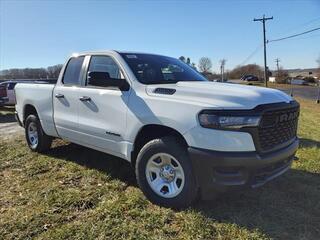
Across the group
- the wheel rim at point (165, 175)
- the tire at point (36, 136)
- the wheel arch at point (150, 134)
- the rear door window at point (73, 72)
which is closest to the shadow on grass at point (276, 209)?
the wheel rim at point (165, 175)

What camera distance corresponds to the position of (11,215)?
4.38 metres

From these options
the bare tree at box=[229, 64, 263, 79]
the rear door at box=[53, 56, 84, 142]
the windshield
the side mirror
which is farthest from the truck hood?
the bare tree at box=[229, 64, 263, 79]

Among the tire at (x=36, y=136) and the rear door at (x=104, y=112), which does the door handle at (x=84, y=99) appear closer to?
the rear door at (x=104, y=112)

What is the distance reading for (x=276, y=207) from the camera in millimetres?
4504

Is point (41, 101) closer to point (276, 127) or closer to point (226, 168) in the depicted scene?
point (226, 168)

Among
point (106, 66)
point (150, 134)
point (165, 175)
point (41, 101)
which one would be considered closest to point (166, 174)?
point (165, 175)

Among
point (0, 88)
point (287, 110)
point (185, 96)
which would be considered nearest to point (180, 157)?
point (185, 96)

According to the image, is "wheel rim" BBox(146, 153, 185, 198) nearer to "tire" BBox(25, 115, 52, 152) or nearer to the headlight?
the headlight

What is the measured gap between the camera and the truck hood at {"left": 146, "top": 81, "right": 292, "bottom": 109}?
13.1 ft

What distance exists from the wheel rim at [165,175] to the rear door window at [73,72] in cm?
213

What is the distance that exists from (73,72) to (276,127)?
3423 mm

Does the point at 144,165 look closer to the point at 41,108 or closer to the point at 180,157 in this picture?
the point at 180,157

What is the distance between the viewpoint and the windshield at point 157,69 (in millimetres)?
5176

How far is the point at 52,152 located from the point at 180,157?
3.93m
